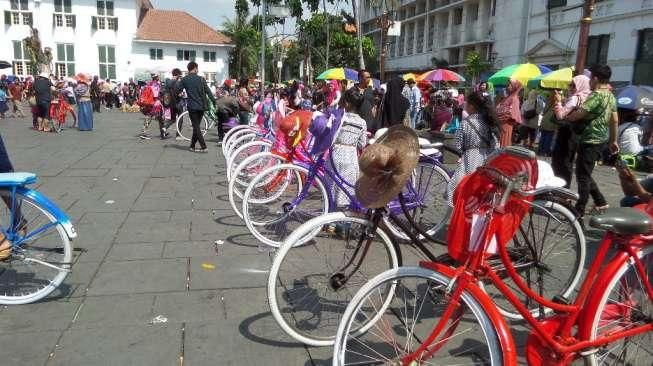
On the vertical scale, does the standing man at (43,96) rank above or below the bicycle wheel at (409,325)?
above

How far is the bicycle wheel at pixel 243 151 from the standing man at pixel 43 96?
30.4 ft

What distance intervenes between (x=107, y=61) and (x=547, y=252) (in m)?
47.2

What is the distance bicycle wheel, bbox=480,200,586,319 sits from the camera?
329 centimetres

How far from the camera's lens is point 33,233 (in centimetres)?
363

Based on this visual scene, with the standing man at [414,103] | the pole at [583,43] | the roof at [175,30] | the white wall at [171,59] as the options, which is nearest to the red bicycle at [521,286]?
the pole at [583,43]

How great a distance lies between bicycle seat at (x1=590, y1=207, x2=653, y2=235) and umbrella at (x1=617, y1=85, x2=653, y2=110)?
18.7 ft

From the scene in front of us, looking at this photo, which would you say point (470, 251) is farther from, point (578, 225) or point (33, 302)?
point (33, 302)

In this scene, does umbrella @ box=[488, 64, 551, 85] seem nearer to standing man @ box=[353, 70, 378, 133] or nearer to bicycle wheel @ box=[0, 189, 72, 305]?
standing man @ box=[353, 70, 378, 133]

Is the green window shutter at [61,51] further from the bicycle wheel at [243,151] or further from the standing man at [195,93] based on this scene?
the bicycle wheel at [243,151]

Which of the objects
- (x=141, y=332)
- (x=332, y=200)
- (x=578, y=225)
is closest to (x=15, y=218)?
(x=141, y=332)

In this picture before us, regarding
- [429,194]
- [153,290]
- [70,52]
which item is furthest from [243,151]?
[70,52]

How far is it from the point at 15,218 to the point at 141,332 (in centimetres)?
127

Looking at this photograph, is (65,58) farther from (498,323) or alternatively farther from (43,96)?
(498,323)

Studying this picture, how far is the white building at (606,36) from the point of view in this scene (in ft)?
69.6
